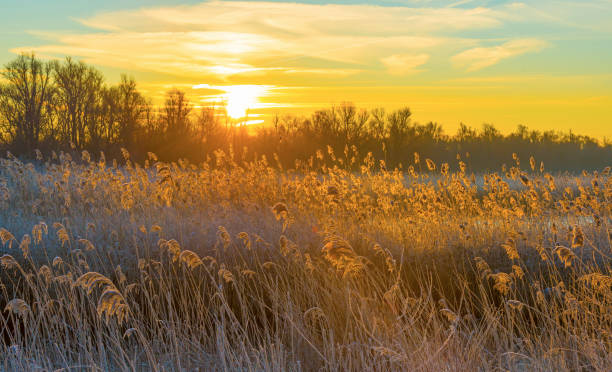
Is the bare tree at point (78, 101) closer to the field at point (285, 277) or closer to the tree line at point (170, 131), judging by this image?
the tree line at point (170, 131)

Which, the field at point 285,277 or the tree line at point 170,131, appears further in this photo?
the tree line at point 170,131

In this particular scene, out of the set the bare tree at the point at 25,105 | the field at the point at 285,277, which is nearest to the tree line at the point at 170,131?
the bare tree at the point at 25,105

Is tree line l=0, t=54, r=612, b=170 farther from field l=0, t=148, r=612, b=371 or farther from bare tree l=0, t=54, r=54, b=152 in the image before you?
field l=0, t=148, r=612, b=371

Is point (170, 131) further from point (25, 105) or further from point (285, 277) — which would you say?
point (285, 277)

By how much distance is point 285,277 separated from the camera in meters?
6.61

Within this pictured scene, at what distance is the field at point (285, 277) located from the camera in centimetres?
481

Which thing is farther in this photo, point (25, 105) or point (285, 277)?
point (25, 105)

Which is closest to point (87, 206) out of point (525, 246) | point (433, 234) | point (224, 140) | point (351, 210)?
point (351, 210)

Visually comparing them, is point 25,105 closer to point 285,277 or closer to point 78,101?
point 78,101

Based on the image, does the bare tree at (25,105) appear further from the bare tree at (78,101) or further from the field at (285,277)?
the field at (285,277)

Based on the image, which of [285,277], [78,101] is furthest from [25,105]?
[285,277]

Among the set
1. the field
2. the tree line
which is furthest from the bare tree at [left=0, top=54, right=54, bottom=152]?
the field

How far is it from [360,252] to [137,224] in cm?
346

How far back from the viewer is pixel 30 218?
9812 millimetres
